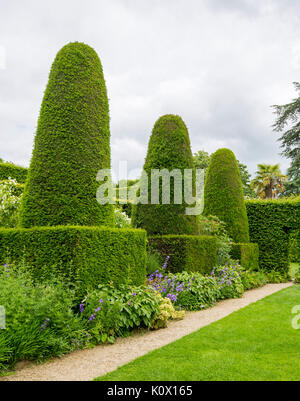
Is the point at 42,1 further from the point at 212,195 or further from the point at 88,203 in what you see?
the point at 212,195

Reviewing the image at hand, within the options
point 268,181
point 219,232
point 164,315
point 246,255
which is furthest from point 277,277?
point 268,181

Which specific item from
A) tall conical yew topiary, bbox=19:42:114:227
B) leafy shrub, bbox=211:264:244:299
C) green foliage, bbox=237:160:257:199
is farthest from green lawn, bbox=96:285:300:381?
green foliage, bbox=237:160:257:199

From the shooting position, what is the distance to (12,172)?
14.3 m

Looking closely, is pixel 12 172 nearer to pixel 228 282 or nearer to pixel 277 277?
pixel 228 282

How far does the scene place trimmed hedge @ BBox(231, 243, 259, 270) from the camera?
1210 cm

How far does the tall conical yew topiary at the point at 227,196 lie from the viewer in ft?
43.4

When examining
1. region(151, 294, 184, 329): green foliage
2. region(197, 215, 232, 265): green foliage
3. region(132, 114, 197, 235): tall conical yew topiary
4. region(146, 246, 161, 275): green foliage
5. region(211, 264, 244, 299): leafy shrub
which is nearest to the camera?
region(151, 294, 184, 329): green foliage

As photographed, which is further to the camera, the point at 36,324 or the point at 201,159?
the point at 201,159

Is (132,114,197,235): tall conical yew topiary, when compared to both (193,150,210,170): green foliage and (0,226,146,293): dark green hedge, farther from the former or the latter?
(193,150,210,170): green foliage

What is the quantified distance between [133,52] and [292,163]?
68.4 ft

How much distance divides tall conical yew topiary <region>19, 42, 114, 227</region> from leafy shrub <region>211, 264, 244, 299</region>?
4.16 m

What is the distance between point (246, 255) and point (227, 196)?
8.14 ft

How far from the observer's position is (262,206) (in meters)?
14.3

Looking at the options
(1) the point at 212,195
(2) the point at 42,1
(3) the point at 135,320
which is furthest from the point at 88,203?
(1) the point at 212,195
